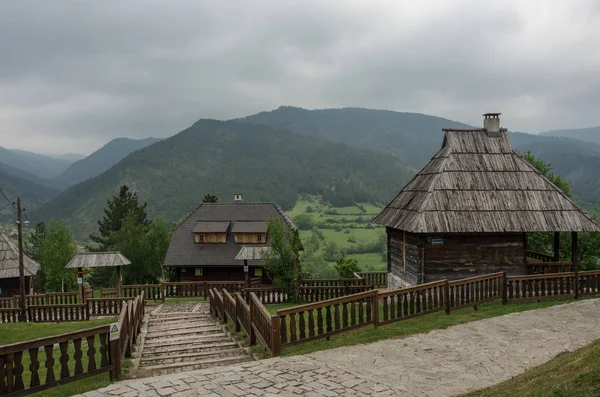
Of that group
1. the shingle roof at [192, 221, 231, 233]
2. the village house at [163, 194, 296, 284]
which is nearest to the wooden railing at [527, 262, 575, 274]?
the village house at [163, 194, 296, 284]

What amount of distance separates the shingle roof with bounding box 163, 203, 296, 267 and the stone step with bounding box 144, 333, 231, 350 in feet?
56.9

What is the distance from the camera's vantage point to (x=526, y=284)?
1422 centimetres

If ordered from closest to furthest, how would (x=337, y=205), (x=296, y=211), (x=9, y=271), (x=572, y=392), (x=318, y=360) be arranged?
(x=572, y=392)
(x=318, y=360)
(x=9, y=271)
(x=296, y=211)
(x=337, y=205)

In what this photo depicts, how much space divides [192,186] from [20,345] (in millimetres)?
155294

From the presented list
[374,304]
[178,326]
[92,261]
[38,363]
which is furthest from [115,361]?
[92,261]

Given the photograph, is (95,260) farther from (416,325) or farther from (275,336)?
(416,325)

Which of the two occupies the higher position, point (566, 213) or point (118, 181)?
point (118, 181)

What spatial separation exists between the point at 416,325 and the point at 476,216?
19.1 ft

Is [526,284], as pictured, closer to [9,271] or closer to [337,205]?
[9,271]

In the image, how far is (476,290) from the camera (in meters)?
13.2

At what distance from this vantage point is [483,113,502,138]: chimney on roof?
18.7 metres

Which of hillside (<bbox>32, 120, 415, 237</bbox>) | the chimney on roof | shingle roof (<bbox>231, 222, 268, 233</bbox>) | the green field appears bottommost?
the green field

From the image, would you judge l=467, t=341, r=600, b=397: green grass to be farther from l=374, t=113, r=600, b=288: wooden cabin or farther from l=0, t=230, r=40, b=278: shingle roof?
l=0, t=230, r=40, b=278: shingle roof

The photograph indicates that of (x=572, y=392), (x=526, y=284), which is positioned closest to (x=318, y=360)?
(x=572, y=392)
